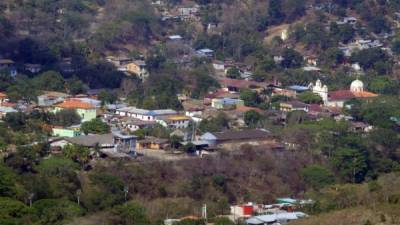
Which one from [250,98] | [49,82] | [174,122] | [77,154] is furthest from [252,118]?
[77,154]

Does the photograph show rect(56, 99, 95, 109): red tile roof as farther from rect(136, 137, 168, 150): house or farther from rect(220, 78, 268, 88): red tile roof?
rect(220, 78, 268, 88): red tile roof

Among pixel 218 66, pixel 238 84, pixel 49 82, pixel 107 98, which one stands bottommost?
pixel 107 98

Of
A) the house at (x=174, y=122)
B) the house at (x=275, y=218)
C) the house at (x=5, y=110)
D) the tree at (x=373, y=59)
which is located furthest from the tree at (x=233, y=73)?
the house at (x=275, y=218)

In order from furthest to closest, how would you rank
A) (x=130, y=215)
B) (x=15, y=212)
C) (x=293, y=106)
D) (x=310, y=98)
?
(x=310, y=98)
(x=293, y=106)
(x=130, y=215)
(x=15, y=212)

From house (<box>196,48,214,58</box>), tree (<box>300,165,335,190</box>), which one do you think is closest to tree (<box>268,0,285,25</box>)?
house (<box>196,48,214,58</box>)

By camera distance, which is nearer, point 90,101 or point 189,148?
point 189,148

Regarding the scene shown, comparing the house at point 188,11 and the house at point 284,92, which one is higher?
the house at point 188,11

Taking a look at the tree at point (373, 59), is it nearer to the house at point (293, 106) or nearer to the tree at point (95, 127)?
the house at point (293, 106)

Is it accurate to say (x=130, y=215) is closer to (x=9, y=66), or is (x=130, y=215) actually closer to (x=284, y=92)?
(x=9, y=66)

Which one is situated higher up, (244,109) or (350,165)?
(244,109)
